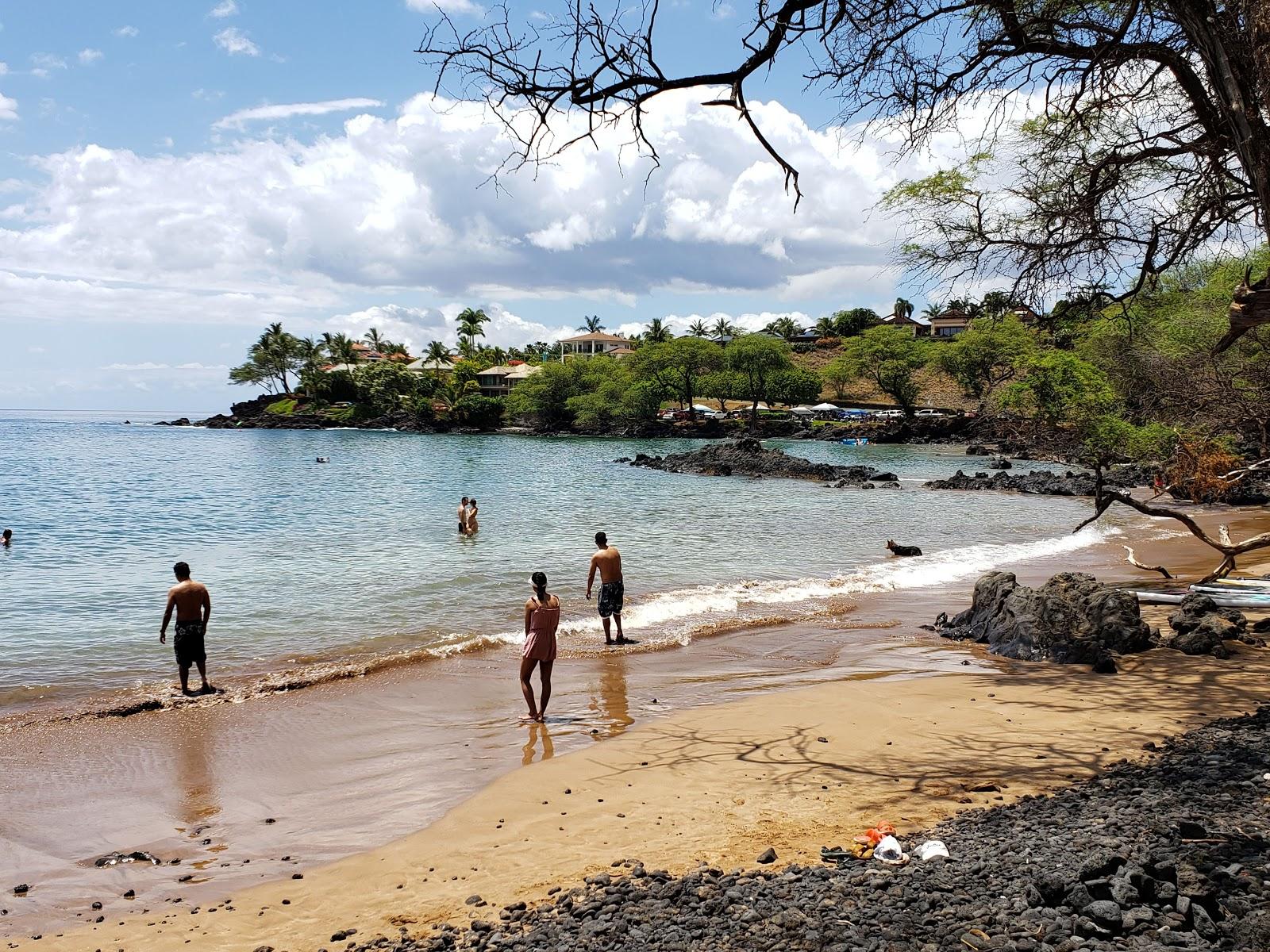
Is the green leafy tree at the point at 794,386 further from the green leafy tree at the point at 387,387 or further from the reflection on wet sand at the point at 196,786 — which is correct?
the reflection on wet sand at the point at 196,786

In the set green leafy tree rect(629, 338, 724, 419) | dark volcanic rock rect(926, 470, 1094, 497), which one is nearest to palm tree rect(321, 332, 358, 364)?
green leafy tree rect(629, 338, 724, 419)

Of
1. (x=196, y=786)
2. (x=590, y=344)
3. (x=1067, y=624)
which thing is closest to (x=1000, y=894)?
(x=196, y=786)

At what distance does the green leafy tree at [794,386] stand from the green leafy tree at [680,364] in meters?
6.59

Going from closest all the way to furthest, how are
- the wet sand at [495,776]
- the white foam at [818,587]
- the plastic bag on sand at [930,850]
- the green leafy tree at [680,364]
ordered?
the plastic bag on sand at [930,850], the wet sand at [495,776], the white foam at [818,587], the green leafy tree at [680,364]

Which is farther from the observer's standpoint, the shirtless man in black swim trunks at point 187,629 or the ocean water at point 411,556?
the ocean water at point 411,556

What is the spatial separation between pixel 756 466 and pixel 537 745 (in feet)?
142

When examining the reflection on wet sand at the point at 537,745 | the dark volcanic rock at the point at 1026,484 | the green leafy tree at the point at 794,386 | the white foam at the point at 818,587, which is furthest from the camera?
the green leafy tree at the point at 794,386

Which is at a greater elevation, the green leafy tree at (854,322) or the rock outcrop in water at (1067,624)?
the green leafy tree at (854,322)

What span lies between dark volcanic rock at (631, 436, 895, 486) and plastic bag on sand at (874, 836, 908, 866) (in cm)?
3813

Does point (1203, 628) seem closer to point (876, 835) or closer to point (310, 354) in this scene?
point (876, 835)

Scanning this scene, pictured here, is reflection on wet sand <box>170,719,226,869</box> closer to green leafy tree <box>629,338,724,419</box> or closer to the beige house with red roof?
green leafy tree <box>629,338,724,419</box>

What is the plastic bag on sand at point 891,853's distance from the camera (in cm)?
471

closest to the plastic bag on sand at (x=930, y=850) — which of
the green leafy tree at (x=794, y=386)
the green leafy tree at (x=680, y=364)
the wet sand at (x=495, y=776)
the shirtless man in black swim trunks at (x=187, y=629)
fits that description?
the wet sand at (x=495, y=776)

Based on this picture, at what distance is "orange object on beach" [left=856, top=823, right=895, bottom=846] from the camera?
507cm
